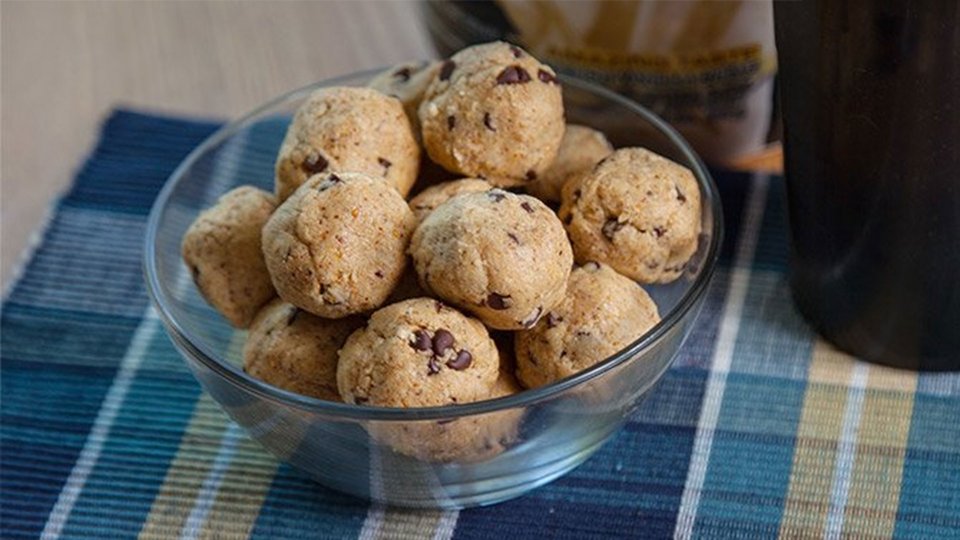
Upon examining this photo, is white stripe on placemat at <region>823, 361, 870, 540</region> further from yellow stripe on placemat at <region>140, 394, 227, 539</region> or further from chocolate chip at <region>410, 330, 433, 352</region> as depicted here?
yellow stripe on placemat at <region>140, 394, 227, 539</region>

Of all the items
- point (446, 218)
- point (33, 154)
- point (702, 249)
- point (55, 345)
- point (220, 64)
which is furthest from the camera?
point (220, 64)

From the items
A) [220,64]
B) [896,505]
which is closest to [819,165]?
[896,505]

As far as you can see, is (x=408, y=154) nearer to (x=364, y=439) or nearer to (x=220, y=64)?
(x=364, y=439)

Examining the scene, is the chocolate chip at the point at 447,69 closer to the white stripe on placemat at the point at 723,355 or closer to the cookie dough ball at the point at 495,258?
the cookie dough ball at the point at 495,258

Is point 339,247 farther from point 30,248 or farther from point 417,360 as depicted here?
point 30,248

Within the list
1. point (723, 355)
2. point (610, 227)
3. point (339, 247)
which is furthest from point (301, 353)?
point (723, 355)

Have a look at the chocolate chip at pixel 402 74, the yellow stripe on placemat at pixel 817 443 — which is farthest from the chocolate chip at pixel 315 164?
the yellow stripe on placemat at pixel 817 443
